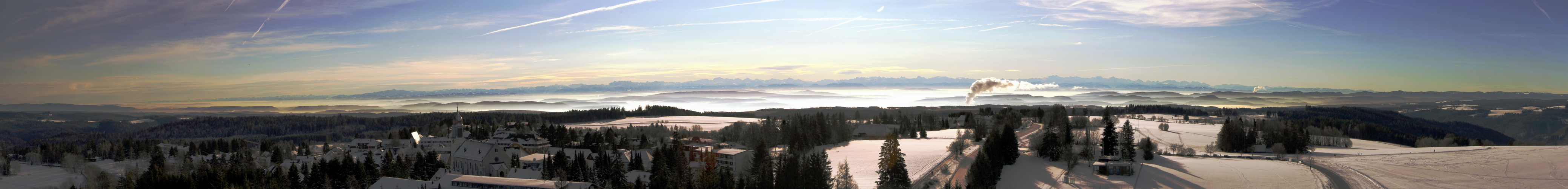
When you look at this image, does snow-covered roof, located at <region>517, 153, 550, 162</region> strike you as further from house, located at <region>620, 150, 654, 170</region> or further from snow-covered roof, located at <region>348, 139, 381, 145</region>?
snow-covered roof, located at <region>348, 139, 381, 145</region>

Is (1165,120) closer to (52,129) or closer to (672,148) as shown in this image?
(672,148)

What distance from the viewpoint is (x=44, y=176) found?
308ft

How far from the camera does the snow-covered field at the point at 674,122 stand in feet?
536

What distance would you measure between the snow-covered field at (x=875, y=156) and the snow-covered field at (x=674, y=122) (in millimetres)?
60412

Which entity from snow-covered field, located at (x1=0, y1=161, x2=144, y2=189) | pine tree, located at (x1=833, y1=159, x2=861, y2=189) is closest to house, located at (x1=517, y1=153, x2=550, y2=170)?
pine tree, located at (x1=833, y1=159, x2=861, y2=189)

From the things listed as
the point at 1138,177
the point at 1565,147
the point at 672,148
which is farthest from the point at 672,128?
the point at 1565,147

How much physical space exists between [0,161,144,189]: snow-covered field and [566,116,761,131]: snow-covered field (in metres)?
76.2

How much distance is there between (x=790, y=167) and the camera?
42688mm

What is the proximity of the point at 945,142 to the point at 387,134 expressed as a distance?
116 meters

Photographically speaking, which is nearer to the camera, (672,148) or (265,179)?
(265,179)

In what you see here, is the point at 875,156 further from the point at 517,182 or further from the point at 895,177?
the point at 517,182

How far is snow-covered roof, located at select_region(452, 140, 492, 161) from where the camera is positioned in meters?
66.4

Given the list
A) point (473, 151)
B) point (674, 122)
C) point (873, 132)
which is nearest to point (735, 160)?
point (473, 151)

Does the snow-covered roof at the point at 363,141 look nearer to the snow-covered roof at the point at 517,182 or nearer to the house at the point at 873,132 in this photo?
the house at the point at 873,132
